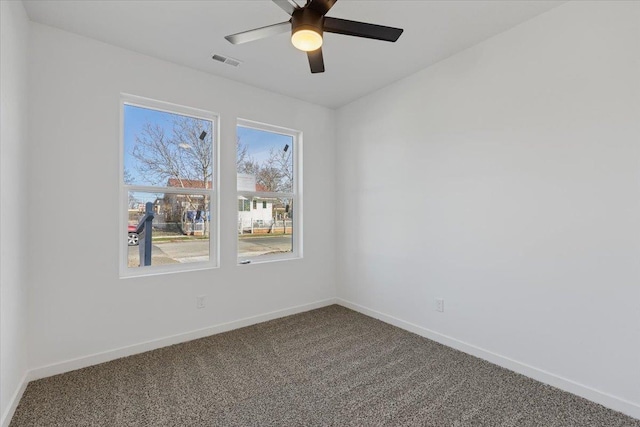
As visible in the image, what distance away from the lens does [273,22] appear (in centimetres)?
235

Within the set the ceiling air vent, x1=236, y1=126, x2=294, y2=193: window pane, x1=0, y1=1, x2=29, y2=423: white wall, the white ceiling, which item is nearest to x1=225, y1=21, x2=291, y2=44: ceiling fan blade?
the white ceiling

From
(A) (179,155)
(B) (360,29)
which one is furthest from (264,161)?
(B) (360,29)

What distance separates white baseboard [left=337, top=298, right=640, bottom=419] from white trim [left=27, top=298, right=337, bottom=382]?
4.55 ft

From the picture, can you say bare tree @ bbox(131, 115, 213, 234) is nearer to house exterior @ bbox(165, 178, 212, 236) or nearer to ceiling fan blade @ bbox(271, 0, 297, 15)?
house exterior @ bbox(165, 178, 212, 236)

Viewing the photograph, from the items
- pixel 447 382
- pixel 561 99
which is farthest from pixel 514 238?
pixel 447 382

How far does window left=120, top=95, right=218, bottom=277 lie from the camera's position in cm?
280

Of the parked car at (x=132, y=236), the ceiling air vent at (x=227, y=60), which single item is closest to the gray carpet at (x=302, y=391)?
the parked car at (x=132, y=236)

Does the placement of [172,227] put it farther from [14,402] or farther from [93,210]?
[14,402]

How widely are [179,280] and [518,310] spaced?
306 cm

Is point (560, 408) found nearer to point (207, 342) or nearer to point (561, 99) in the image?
point (561, 99)

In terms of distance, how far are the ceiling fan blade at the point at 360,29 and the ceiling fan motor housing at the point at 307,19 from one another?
2.7 inches

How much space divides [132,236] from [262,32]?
217 cm

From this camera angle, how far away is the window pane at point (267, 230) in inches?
139

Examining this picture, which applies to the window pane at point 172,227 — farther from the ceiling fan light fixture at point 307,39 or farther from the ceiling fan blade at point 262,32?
the ceiling fan light fixture at point 307,39
